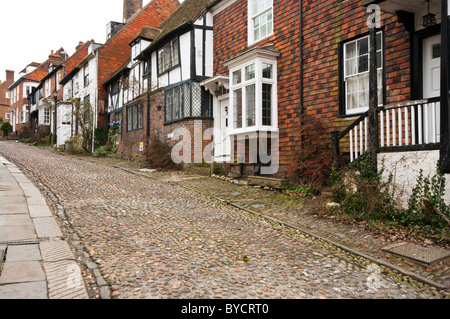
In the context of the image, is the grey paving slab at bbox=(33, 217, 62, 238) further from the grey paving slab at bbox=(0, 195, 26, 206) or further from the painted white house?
the painted white house

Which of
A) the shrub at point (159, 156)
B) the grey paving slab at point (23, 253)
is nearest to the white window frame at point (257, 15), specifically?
the shrub at point (159, 156)

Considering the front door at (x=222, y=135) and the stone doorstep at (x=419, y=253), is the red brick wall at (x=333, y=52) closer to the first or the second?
the stone doorstep at (x=419, y=253)

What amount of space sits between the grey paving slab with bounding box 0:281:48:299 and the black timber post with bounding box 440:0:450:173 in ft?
18.5

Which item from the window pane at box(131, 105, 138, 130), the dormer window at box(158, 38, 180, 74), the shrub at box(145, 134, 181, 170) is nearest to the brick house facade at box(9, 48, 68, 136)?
the window pane at box(131, 105, 138, 130)

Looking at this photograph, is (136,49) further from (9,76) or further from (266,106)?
(9,76)

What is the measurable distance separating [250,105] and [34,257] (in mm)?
7690

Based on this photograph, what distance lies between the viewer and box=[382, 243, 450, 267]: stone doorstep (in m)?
4.17

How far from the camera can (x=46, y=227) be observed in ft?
16.9

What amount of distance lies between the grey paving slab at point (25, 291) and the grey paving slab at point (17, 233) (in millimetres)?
1554

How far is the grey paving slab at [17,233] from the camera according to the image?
457 cm

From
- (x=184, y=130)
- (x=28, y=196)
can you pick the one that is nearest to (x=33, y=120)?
(x=184, y=130)

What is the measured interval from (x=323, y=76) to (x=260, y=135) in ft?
8.24

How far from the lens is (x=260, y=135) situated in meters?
10.1
